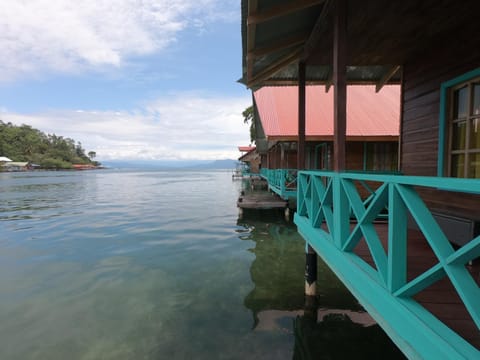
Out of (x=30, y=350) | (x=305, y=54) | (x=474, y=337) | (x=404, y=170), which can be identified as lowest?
(x=30, y=350)

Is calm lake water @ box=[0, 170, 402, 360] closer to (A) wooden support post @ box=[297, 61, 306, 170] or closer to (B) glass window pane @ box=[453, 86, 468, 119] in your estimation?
(A) wooden support post @ box=[297, 61, 306, 170]

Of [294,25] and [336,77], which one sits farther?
[294,25]

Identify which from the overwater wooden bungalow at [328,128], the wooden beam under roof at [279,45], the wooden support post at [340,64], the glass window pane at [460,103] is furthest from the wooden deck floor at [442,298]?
the overwater wooden bungalow at [328,128]

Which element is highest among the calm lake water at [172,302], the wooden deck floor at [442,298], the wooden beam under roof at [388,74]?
the wooden beam under roof at [388,74]

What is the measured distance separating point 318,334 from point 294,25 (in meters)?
4.96

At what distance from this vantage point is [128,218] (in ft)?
46.7

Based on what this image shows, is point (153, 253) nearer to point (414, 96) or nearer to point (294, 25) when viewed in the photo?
point (294, 25)

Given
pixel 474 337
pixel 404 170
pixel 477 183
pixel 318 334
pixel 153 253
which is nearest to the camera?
pixel 477 183

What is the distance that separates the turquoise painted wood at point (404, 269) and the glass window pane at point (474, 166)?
252cm

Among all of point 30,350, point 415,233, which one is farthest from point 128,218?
point 415,233

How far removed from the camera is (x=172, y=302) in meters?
5.46

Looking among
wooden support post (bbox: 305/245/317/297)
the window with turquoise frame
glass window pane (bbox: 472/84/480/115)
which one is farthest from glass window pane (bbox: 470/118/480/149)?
wooden support post (bbox: 305/245/317/297)

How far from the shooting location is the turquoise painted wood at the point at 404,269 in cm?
149

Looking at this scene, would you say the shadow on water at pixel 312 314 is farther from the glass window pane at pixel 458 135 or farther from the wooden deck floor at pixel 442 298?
the glass window pane at pixel 458 135
